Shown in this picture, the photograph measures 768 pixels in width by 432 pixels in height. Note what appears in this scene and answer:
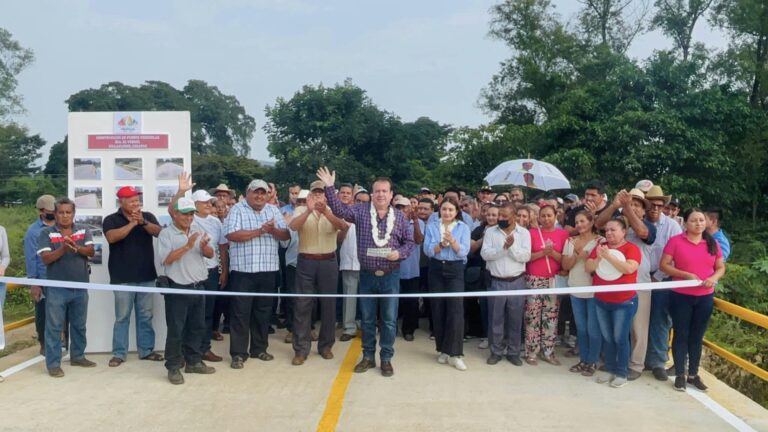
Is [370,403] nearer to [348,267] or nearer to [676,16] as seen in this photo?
[348,267]

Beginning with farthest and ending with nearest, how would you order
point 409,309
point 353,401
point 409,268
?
point 409,309, point 409,268, point 353,401

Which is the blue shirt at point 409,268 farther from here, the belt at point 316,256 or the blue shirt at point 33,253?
the blue shirt at point 33,253

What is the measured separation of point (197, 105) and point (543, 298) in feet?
251

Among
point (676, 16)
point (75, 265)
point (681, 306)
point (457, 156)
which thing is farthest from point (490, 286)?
point (676, 16)

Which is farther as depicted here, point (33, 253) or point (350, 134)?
point (350, 134)

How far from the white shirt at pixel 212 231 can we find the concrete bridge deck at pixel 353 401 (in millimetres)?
1168

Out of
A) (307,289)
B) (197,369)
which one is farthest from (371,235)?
(197,369)

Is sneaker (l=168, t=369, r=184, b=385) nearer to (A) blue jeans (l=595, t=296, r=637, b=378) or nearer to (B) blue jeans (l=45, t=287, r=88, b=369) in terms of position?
(B) blue jeans (l=45, t=287, r=88, b=369)

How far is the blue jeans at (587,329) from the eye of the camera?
22.4 feet

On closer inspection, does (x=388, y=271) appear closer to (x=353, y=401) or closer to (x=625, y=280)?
(x=353, y=401)

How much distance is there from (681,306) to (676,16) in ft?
78.4

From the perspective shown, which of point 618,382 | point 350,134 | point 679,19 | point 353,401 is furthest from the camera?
point 350,134

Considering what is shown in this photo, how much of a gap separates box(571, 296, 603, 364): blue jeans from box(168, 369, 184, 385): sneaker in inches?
164

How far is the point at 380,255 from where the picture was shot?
6996 millimetres
